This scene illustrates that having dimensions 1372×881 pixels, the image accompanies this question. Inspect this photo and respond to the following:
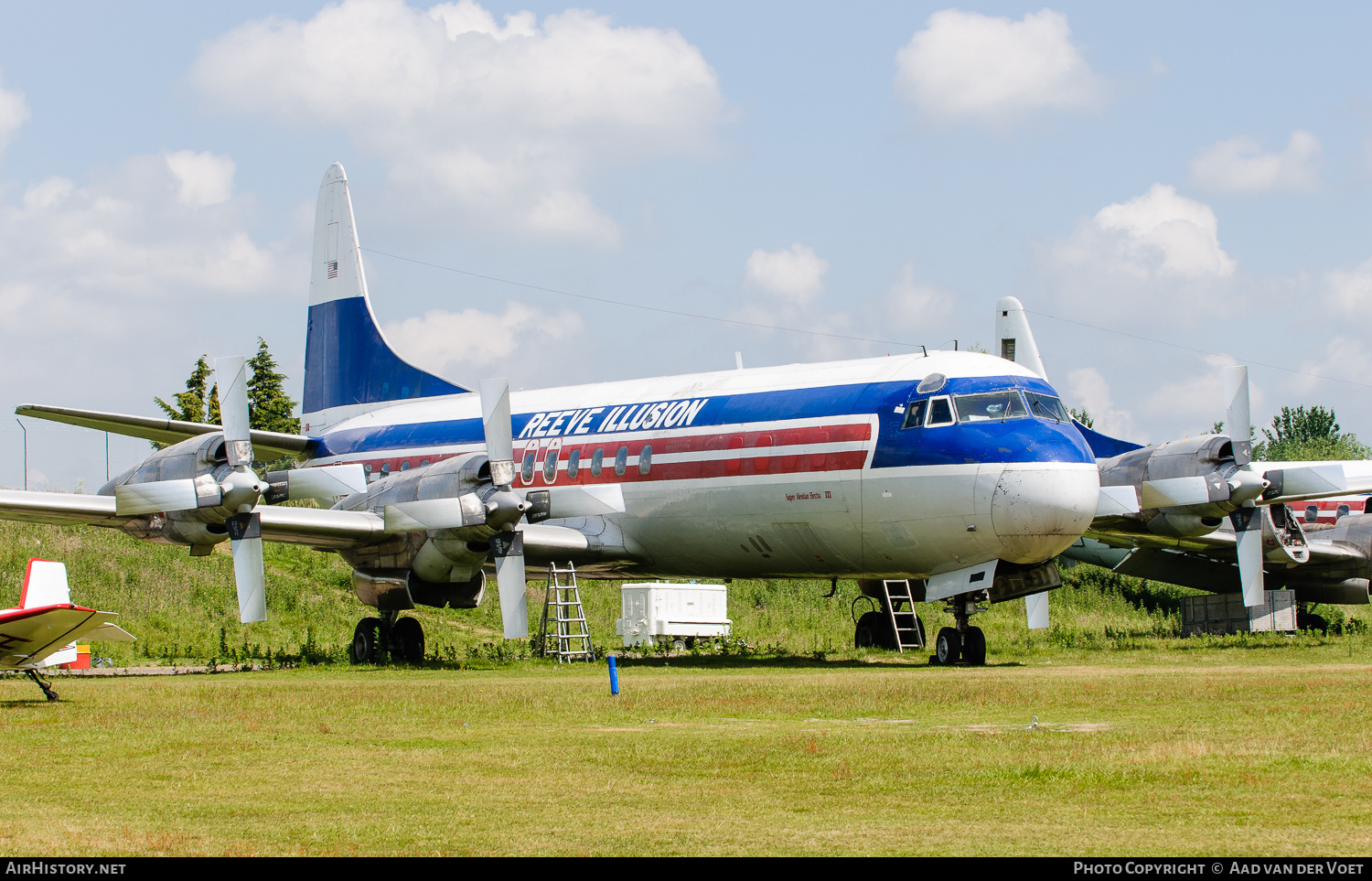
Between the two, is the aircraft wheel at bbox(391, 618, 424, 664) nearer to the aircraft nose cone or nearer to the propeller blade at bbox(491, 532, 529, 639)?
the propeller blade at bbox(491, 532, 529, 639)

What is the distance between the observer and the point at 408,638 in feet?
76.6

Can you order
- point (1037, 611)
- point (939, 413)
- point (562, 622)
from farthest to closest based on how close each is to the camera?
point (562, 622)
point (1037, 611)
point (939, 413)

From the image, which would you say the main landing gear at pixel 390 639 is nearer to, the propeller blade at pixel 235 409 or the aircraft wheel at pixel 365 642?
the aircraft wheel at pixel 365 642

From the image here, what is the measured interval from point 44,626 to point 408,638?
9.17 meters

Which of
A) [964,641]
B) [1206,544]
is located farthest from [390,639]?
[1206,544]

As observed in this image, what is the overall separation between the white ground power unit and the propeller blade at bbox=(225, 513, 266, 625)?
958 cm

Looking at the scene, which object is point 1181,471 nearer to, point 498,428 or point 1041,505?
point 1041,505

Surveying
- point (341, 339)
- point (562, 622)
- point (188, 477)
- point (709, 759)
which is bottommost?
point (709, 759)

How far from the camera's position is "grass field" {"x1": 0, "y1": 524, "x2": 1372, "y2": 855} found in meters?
7.39

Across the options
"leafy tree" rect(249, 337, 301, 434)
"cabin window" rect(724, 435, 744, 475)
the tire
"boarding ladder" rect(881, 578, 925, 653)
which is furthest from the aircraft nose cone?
"leafy tree" rect(249, 337, 301, 434)

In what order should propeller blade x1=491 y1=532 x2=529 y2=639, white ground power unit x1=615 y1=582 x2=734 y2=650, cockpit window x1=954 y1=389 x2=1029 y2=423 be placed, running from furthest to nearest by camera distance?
1. white ground power unit x1=615 y1=582 x2=734 y2=650
2. propeller blade x1=491 y1=532 x2=529 y2=639
3. cockpit window x1=954 y1=389 x2=1029 y2=423

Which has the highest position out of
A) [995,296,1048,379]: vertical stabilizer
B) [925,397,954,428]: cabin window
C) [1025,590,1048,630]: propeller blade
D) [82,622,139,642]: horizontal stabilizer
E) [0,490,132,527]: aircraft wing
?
[995,296,1048,379]: vertical stabilizer

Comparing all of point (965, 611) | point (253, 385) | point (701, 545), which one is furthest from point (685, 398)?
point (253, 385)

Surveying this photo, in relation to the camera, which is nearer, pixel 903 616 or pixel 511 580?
pixel 511 580
